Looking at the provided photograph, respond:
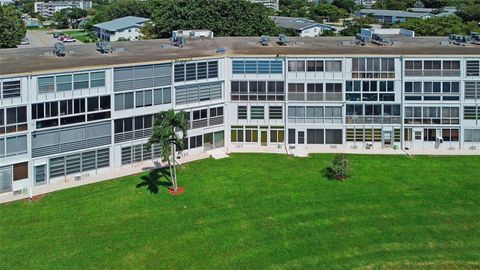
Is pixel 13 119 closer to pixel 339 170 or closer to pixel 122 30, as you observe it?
pixel 339 170

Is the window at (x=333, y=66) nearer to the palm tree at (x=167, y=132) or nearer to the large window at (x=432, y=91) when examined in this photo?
the large window at (x=432, y=91)

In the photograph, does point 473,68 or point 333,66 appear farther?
point 333,66

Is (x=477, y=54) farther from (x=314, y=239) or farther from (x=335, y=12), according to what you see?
(x=335, y=12)

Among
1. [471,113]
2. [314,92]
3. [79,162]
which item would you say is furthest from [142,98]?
[471,113]

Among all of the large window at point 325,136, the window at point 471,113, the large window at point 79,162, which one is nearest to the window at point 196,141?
the large window at point 79,162

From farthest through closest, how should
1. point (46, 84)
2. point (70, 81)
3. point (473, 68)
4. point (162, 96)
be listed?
1. point (473, 68)
2. point (162, 96)
3. point (70, 81)
4. point (46, 84)

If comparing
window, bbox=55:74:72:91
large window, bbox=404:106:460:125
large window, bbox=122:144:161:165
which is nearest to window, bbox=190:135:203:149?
large window, bbox=122:144:161:165
